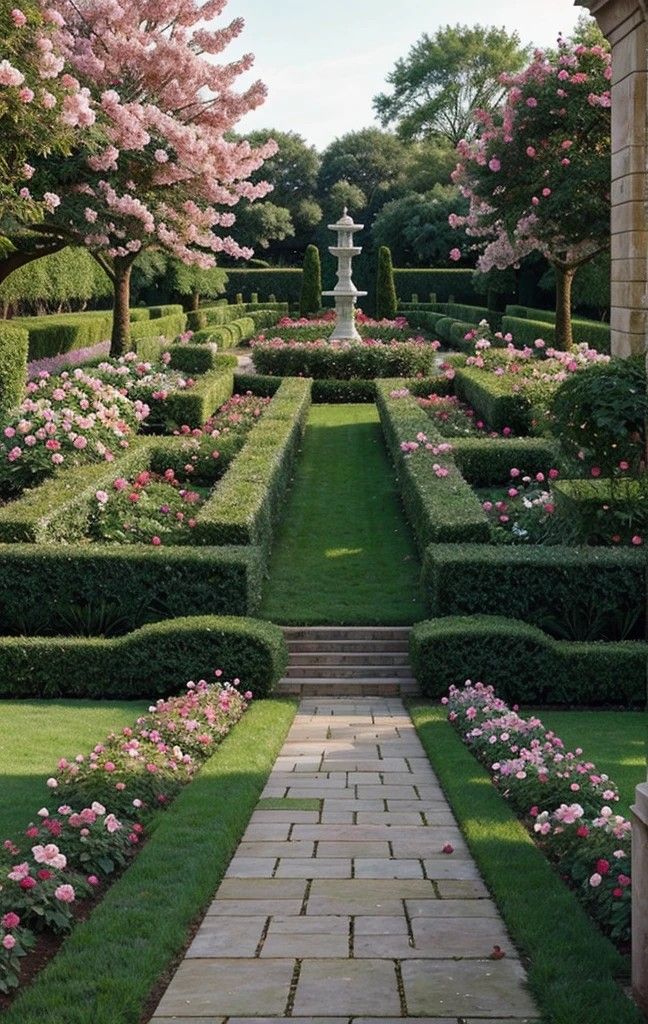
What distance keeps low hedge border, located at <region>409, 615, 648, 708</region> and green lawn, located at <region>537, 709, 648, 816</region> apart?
0.26 meters

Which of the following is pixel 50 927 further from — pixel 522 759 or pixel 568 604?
pixel 568 604

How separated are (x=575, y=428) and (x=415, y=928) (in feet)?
22.9

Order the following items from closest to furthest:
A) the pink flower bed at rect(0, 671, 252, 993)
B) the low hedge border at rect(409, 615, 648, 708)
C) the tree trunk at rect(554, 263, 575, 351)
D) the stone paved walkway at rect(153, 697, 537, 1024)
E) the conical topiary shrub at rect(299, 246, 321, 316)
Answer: the stone paved walkway at rect(153, 697, 537, 1024), the pink flower bed at rect(0, 671, 252, 993), the low hedge border at rect(409, 615, 648, 708), the tree trunk at rect(554, 263, 575, 351), the conical topiary shrub at rect(299, 246, 321, 316)

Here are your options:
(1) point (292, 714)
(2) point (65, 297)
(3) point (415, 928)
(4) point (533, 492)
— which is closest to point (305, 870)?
(3) point (415, 928)

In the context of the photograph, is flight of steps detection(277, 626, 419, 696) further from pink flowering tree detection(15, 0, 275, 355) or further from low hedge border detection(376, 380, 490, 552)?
pink flowering tree detection(15, 0, 275, 355)

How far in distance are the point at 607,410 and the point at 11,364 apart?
10337 millimetres

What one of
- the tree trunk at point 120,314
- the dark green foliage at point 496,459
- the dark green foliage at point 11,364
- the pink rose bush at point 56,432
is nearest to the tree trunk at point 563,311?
the tree trunk at point 120,314

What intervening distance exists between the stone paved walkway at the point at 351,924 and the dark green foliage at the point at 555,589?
3.68 m

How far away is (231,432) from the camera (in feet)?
67.3

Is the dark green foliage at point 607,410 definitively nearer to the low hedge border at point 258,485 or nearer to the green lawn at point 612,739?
the green lawn at point 612,739

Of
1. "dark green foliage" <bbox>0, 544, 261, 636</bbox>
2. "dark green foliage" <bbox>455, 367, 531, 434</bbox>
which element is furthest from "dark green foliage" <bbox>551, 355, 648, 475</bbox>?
"dark green foliage" <bbox>455, 367, 531, 434</bbox>

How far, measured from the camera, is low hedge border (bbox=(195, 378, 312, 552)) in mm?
12688

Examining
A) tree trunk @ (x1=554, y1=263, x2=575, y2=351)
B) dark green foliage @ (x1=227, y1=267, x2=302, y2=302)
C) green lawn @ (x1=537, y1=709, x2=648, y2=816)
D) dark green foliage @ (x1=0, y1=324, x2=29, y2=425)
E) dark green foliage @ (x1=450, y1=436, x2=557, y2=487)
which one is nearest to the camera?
green lawn @ (x1=537, y1=709, x2=648, y2=816)

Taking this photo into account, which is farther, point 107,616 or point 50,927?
point 107,616
